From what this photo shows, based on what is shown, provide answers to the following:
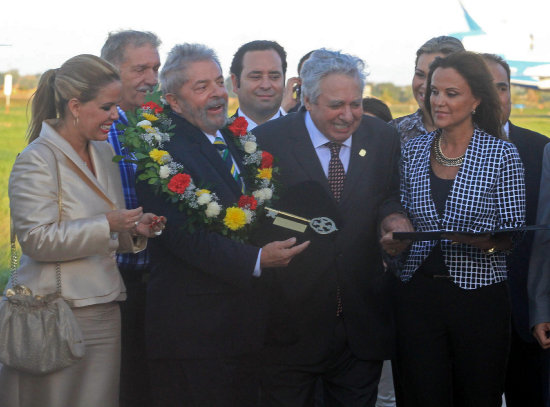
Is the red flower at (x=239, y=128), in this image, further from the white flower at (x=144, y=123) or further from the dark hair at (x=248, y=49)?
the dark hair at (x=248, y=49)

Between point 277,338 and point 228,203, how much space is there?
2.89ft

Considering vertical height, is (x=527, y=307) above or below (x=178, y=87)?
below

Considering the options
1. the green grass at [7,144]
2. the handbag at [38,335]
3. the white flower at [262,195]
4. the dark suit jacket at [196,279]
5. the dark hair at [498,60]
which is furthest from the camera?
the green grass at [7,144]

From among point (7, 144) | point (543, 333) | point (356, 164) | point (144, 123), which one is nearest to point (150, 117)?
point (144, 123)

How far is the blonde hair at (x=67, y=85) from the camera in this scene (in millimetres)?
3795

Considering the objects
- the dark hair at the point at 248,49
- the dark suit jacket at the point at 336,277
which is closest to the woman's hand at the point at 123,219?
the dark suit jacket at the point at 336,277

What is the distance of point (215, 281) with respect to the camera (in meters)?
3.96

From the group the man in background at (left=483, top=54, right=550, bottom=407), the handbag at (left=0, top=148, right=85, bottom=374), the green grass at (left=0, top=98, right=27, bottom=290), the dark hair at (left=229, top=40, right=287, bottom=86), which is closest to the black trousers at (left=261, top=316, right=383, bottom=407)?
the man in background at (left=483, top=54, right=550, bottom=407)

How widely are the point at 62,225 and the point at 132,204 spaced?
3.20ft

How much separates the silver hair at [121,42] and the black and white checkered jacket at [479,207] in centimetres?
216

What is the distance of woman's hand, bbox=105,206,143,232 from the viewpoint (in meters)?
3.64

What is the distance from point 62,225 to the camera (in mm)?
3621

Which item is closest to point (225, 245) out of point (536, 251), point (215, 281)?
point (215, 281)

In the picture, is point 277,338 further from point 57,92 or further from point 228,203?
point 57,92
